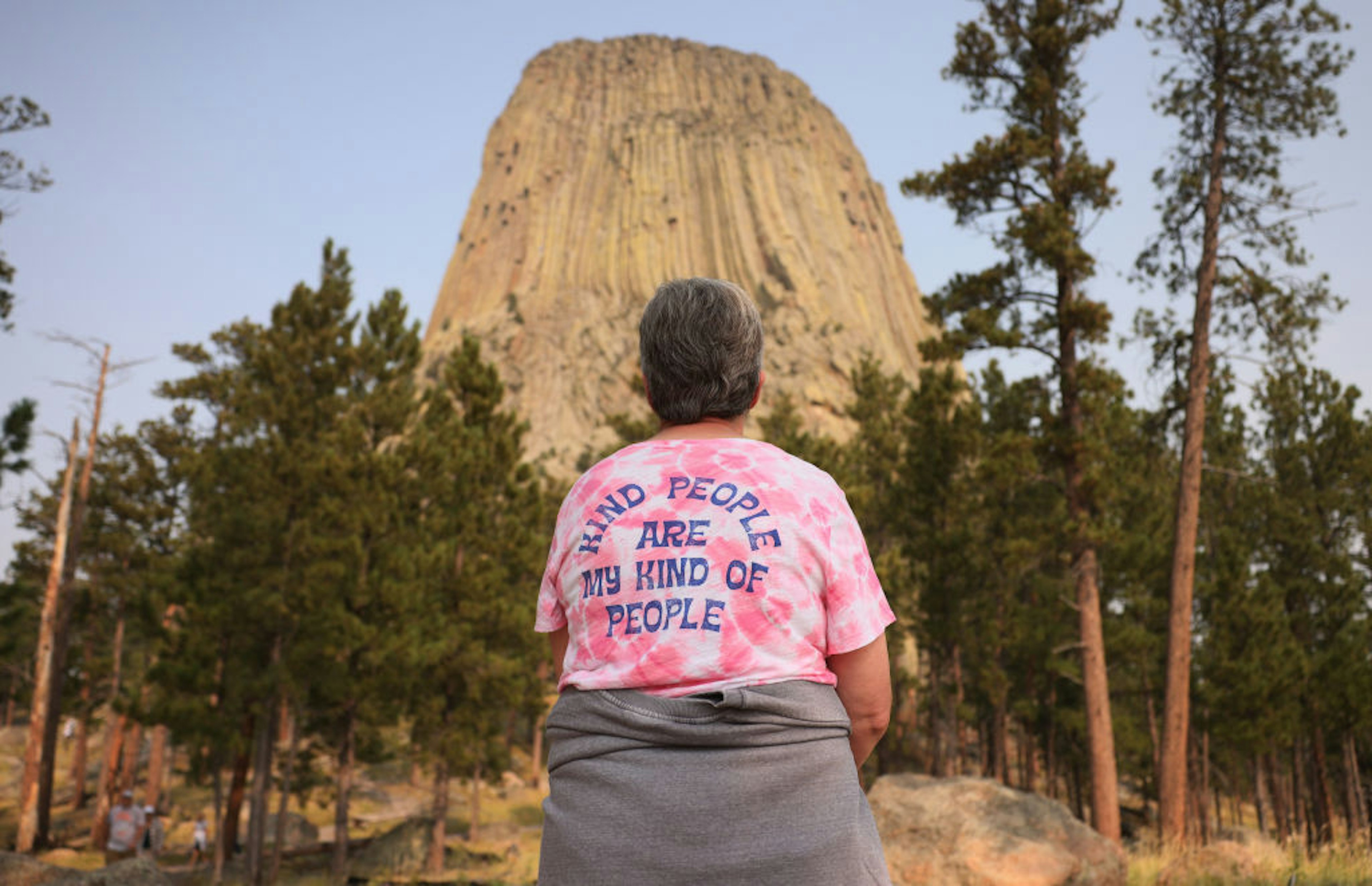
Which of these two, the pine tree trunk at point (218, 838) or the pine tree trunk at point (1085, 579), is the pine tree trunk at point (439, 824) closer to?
the pine tree trunk at point (218, 838)

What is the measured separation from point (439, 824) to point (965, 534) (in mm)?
12128

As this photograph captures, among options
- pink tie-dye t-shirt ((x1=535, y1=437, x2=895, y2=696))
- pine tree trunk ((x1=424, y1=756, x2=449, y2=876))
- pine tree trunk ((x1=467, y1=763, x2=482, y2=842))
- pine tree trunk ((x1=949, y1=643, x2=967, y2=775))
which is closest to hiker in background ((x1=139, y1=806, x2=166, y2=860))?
pine tree trunk ((x1=424, y1=756, x2=449, y2=876))

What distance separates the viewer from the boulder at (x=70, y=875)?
6.71 metres

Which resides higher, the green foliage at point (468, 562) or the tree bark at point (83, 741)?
the green foliage at point (468, 562)

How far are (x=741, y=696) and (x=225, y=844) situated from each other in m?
21.5

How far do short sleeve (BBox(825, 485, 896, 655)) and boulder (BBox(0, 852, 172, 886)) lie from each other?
6.91 m

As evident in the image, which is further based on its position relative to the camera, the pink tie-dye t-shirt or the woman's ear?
the woman's ear

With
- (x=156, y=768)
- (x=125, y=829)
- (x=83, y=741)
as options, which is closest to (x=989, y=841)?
(x=125, y=829)

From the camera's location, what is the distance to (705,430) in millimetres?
1909

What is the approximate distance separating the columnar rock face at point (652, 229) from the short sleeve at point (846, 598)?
2786 inches

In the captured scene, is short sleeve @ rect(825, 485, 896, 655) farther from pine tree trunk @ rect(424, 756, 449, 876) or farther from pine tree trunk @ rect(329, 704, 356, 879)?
pine tree trunk @ rect(329, 704, 356, 879)

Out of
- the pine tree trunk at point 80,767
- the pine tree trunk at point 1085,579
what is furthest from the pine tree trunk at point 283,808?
the pine tree trunk at point 1085,579

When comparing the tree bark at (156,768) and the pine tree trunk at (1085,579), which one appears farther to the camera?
the tree bark at (156,768)

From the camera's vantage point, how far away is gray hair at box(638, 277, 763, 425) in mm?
1924
